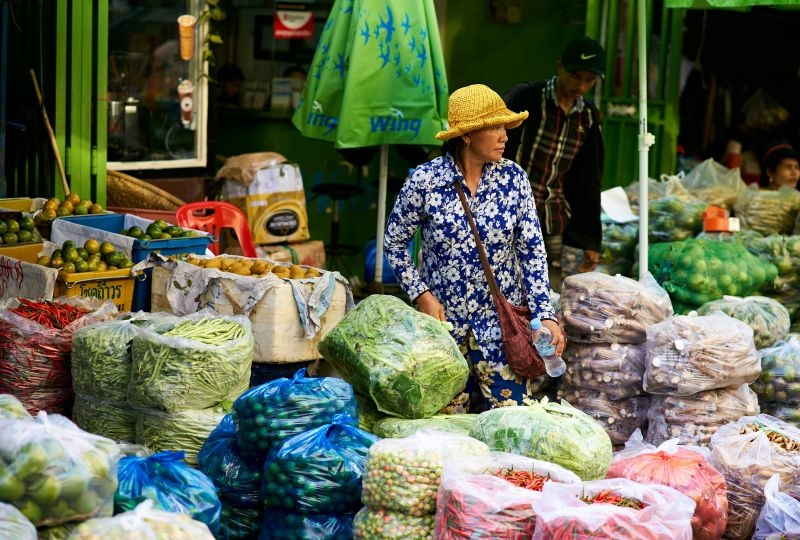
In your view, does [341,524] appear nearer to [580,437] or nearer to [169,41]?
[580,437]

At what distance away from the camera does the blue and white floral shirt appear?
5133 millimetres

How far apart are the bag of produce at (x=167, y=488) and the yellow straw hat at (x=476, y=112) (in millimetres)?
1988

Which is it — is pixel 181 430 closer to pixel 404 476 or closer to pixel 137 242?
pixel 404 476

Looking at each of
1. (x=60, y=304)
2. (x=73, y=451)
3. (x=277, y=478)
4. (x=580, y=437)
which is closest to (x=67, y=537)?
(x=73, y=451)

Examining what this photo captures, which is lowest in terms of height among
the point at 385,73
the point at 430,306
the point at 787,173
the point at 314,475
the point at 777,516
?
the point at 777,516

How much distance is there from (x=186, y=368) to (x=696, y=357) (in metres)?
2.33

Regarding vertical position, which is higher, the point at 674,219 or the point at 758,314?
the point at 674,219

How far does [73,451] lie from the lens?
337cm

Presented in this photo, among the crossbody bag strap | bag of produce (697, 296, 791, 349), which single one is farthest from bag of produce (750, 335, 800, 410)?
the crossbody bag strap

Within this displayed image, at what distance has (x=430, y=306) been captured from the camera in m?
5.14

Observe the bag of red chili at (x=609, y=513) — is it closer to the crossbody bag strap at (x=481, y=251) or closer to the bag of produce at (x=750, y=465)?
the bag of produce at (x=750, y=465)

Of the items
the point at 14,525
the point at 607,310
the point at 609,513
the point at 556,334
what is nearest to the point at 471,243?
the point at 556,334

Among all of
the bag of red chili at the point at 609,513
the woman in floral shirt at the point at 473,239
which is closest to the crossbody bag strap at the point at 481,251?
the woman in floral shirt at the point at 473,239

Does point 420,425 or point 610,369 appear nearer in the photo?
point 420,425
